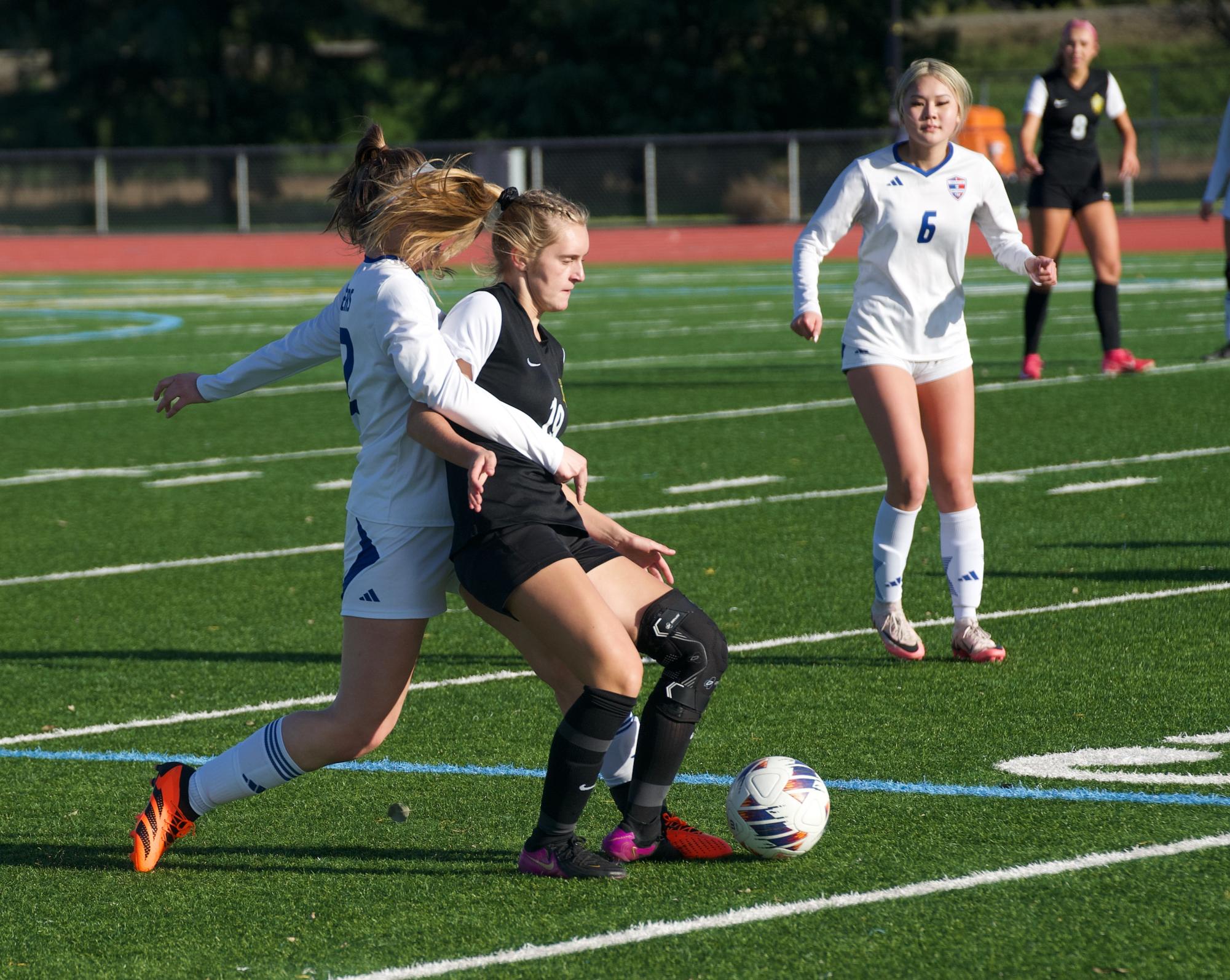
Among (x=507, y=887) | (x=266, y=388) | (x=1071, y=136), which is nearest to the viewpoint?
(x=507, y=887)

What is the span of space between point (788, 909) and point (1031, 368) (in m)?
11.0

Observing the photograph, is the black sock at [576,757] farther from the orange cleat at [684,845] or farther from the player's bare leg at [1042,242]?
the player's bare leg at [1042,242]

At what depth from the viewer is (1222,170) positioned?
14.3 metres

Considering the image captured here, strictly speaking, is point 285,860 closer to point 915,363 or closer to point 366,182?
point 366,182

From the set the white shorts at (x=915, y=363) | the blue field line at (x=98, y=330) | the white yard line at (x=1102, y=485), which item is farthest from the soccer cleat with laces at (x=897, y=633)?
the blue field line at (x=98, y=330)

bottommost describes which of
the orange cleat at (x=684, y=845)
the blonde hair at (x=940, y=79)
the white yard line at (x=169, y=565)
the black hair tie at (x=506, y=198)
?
the white yard line at (x=169, y=565)

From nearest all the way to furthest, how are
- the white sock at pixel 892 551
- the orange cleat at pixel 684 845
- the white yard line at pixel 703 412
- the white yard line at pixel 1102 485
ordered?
the orange cleat at pixel 684 845 < the white sock at pixel 892 551 < the white yard line at pixel 1102 485 < the white yard line at pixel 703 412

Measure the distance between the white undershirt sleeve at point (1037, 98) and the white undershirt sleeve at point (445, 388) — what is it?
1040 centimetres

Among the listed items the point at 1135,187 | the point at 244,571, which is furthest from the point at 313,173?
the point at 244,571

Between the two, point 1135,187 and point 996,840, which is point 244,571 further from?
point 1135,187

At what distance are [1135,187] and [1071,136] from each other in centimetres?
2509

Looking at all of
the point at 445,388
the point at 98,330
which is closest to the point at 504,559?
the point at 445,388

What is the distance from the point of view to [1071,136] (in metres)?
14.1

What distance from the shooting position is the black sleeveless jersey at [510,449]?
4.48 metres
